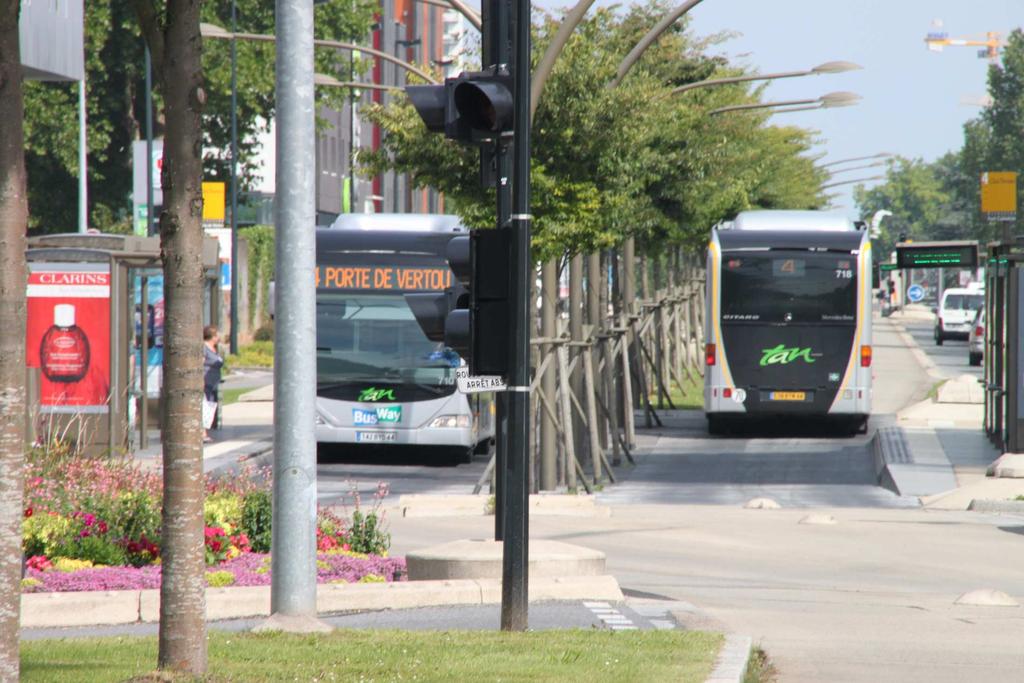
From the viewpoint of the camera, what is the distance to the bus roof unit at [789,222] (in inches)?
1221

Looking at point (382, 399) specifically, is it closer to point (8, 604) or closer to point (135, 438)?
point (135, 438)

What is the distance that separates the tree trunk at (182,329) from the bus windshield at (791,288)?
2328 centimetres

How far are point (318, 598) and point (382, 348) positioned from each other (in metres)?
13.9

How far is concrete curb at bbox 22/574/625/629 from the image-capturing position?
10.4 metres

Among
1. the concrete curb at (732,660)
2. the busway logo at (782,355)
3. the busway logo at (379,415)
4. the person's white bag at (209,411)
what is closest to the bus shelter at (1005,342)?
the busway logo at (782,355)

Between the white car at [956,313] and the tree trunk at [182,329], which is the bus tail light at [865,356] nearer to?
the tree trunk at [182,329]

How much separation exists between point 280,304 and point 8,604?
10.3ft

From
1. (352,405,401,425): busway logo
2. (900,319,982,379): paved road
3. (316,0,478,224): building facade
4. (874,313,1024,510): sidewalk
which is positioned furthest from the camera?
(316,0,478,224): building facade

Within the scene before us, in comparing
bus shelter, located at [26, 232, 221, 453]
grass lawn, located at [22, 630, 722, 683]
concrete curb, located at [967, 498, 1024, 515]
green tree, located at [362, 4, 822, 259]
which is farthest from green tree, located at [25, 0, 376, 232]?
grass lawn, located at [22, 630, 722, 683]

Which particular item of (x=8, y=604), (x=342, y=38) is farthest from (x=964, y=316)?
(x=8, y=604)

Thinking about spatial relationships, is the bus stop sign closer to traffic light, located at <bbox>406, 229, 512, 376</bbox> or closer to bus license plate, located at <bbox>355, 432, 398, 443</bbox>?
bus license plate, located at <bbox>355, 432, 398, 443</bbox>

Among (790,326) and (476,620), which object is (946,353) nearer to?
(790,326)

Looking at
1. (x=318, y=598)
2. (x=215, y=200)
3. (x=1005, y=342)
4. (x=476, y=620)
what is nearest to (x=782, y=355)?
(x=1005, y=342)

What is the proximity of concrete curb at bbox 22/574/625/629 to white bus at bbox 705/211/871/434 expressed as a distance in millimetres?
18719
